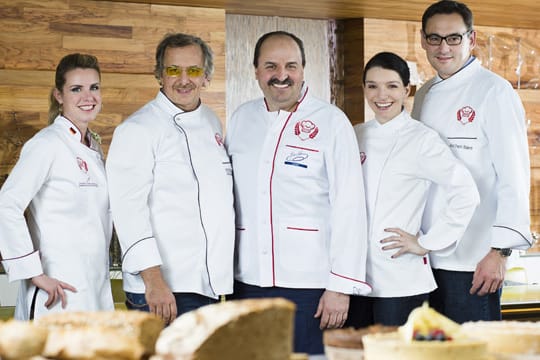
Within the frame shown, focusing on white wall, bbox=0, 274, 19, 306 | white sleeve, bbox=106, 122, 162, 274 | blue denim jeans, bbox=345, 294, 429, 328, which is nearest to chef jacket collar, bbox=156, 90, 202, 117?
white sleeve, bbox=106, 122, 162, 274

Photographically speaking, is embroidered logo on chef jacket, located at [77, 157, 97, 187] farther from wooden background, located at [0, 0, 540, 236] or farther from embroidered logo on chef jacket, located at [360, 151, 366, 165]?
wooden background, located at [0, 0, 540, 236]

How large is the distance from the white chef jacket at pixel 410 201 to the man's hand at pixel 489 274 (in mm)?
107

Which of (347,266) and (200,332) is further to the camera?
(347,266)

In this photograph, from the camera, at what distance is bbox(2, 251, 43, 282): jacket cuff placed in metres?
2.24

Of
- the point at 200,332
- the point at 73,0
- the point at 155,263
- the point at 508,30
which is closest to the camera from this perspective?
the point at 200,332

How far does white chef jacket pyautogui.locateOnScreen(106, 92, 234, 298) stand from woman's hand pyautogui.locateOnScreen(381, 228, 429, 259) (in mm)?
439

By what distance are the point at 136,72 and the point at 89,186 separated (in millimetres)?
1898

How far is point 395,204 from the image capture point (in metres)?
2.34

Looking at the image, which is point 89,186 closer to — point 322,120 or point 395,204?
point 322,120

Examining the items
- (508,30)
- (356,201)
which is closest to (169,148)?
(356,201)

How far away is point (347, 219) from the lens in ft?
7.51

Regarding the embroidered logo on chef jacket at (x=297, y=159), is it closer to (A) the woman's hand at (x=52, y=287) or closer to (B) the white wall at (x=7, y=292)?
(A) the woman's hand at (x=52, y=287)

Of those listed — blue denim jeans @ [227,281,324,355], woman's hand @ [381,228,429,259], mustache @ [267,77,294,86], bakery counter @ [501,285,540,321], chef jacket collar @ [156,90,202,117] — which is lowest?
bakery counter @ [501,285,540,321]

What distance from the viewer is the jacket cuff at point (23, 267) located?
2.24 meters
